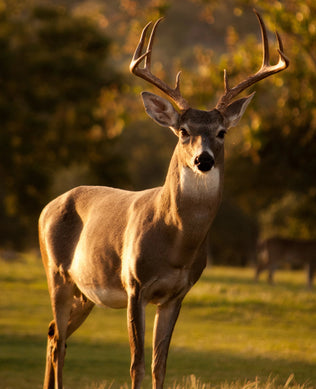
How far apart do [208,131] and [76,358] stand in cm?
670

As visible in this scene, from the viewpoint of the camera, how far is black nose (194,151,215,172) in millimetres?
6617

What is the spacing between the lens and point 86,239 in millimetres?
8117

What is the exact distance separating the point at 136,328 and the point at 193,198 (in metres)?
1.16

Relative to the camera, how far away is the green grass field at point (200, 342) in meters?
10.7

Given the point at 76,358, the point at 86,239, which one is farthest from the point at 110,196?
the point at 76,358

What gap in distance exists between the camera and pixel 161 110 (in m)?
7.42

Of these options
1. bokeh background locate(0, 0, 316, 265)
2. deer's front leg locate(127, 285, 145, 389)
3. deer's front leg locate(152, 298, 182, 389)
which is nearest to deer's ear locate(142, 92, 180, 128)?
deer's front leg locate(127, 285, 145, 389)

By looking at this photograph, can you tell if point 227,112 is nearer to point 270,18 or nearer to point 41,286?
point 270,18

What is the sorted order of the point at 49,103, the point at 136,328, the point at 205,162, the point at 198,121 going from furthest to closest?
the point at 49,103
the point at 136,328
the point at 198,121
the point at 205,162

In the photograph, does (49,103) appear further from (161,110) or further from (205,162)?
(205,162)

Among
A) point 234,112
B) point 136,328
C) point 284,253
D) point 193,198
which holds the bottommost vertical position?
point 284,253

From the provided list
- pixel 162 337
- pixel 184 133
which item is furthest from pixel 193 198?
pixel 162 337

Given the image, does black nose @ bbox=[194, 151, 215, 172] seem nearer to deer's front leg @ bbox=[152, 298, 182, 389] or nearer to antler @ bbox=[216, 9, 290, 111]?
antler @ bbox=[216, 9, 290, 111]

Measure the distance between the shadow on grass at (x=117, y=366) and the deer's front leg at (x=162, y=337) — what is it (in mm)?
2503
